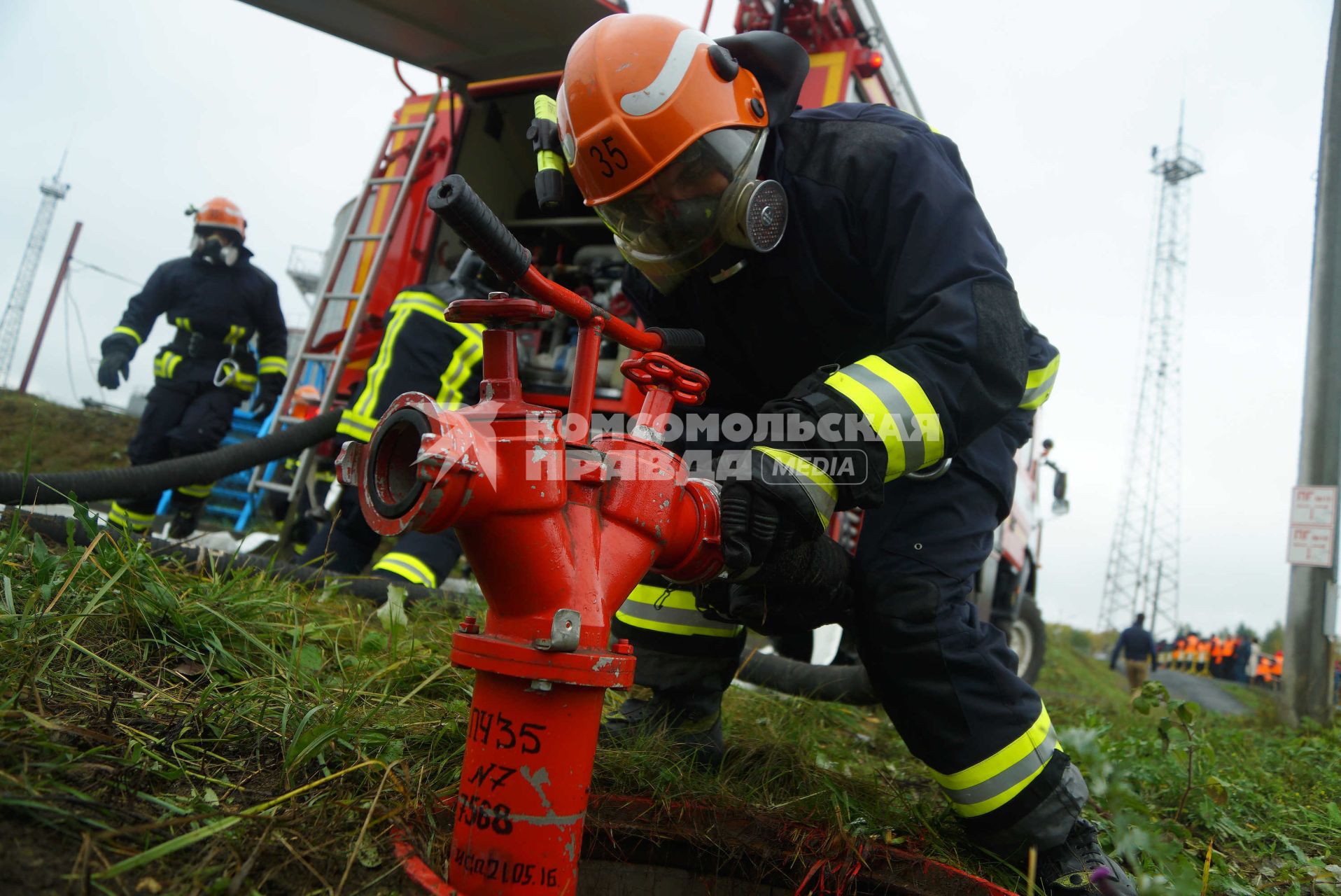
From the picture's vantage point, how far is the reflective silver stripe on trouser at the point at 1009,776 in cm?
170

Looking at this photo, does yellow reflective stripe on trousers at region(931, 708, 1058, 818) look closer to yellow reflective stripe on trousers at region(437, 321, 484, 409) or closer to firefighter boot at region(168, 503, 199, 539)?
yellow reflective stripe on trousers at region(437, 321, 484, 409)

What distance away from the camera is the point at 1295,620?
645 centimetres

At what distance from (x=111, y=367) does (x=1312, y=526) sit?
331 inches

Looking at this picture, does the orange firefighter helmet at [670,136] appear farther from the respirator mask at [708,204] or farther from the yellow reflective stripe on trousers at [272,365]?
the yellow reflective stripe on trousers at [272,365]

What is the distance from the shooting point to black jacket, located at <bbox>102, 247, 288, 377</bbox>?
5.39 meters

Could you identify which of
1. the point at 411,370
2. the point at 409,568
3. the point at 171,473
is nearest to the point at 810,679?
the point at 409,568

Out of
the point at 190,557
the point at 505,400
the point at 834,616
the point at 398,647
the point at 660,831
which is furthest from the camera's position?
the point at 190,557

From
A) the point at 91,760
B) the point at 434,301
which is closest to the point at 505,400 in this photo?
the point at 91,760

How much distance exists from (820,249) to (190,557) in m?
2.31

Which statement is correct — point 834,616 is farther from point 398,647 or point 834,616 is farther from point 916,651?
point 398,647

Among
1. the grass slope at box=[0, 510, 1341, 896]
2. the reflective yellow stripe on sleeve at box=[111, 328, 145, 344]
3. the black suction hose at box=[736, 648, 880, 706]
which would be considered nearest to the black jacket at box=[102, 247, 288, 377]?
the reflective yellow stripe on sleeve at box=[111, 328, 145, 344]

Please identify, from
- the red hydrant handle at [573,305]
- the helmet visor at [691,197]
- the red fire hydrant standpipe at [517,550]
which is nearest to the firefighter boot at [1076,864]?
the red fire hydrant standpipe at [517,550]

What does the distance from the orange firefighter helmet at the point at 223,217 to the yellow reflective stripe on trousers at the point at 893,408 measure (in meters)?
5.40

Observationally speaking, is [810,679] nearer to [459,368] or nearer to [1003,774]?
[1003,774]
